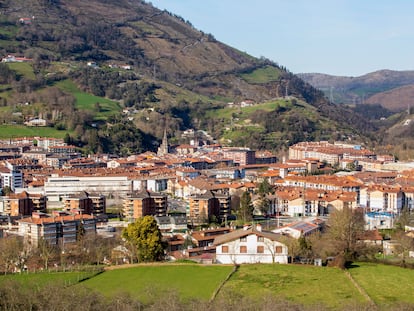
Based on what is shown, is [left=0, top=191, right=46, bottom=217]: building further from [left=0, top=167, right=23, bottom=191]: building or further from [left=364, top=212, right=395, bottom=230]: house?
[left=364, top=212, right=395, bottom=230]: house

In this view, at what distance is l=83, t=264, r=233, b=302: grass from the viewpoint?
17084mm

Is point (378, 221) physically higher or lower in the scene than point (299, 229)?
lower

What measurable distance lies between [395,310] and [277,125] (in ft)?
194

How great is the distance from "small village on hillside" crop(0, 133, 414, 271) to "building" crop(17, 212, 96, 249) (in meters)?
0.04

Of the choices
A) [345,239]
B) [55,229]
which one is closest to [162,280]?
[345,239]

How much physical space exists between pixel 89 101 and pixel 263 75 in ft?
126

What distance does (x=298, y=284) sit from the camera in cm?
1777

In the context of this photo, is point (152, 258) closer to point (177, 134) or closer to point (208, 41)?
point (177, 134)

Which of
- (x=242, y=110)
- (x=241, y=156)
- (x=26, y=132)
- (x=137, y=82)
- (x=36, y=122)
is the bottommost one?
(x=241, y=156)

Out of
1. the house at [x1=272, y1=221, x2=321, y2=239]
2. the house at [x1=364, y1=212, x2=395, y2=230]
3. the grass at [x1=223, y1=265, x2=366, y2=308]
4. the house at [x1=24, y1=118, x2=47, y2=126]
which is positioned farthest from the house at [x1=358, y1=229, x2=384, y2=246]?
the house at [x1=24, y1=118, x2=47, y2=126]

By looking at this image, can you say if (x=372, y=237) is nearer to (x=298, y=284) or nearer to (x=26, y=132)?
(x=298, y=284)

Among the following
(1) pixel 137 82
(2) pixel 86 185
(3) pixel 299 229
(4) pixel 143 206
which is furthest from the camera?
(1) pixel 137 82

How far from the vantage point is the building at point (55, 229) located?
2825cm

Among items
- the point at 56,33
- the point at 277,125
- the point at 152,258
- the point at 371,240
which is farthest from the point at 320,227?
the point at 56,33
